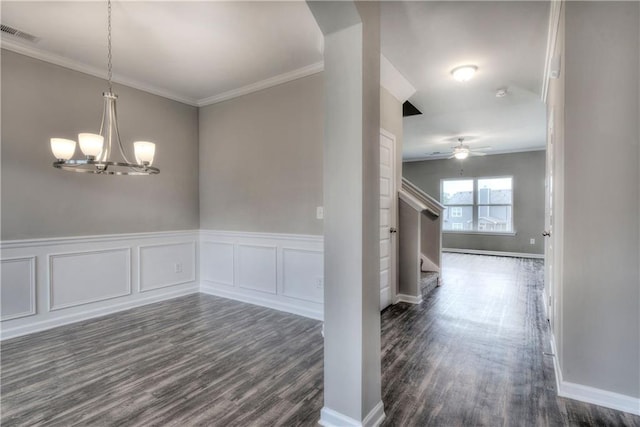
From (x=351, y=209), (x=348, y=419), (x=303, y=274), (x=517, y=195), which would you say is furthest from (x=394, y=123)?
(x=517, y=195)

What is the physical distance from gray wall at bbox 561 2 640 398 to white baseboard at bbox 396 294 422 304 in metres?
1.97

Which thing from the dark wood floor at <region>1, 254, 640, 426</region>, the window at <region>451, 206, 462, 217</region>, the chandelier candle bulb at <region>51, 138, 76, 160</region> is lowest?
the dark wood floor at <region>1, 254, 640, 426</region>

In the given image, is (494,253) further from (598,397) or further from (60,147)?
(60,147)

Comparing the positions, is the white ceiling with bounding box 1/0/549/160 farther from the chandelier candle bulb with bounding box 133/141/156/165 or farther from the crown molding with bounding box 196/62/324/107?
the chandelier candle bulb with bounding box 133/141/156/165

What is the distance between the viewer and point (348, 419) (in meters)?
1.62

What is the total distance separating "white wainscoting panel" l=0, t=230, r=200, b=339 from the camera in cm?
290


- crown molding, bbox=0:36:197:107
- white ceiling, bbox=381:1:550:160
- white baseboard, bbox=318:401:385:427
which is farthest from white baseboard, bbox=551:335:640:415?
crown molding, bbox=0:36:197:107

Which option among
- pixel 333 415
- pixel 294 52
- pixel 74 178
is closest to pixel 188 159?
pixel 74 178

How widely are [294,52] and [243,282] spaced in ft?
8.93

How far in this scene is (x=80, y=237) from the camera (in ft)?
10.9

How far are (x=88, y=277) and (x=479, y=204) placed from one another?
841cm

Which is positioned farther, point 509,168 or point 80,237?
point 509,168

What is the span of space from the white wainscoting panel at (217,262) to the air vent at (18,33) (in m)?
2.72

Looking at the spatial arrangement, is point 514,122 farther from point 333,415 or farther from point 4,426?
point 4,426
